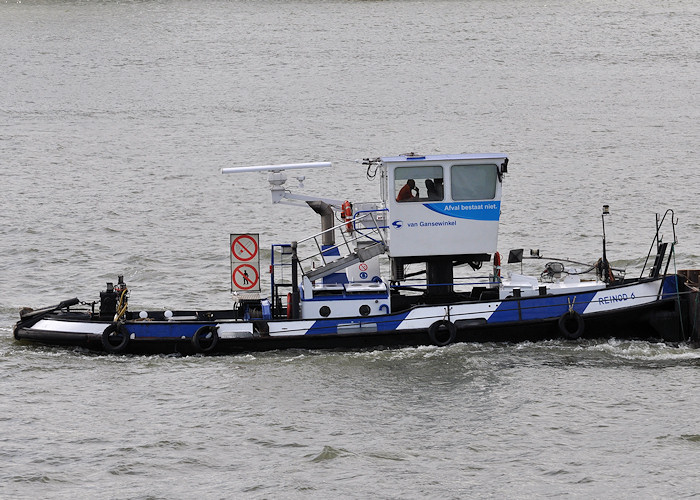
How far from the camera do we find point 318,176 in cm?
3456

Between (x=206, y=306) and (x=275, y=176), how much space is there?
15.5 ft

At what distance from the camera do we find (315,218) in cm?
3078

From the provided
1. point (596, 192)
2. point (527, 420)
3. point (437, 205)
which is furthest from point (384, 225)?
point (596, 192)

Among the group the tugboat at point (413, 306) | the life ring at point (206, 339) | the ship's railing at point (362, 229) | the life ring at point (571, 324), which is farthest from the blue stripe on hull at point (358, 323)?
the life ring at point (571, 324)

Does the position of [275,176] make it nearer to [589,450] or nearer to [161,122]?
[589,450]

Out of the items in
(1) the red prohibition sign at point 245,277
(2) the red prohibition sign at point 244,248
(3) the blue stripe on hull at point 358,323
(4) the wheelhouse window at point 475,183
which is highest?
(4) the wheelhouse window at point 475,183

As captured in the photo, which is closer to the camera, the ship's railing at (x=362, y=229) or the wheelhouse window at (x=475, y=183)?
the wheelhouse window at (x=475, y=183)

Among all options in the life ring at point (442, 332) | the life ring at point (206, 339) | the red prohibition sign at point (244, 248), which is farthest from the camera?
the red prohibition sign at point (244, 248)

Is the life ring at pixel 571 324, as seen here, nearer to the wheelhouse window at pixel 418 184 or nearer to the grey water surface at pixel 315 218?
the grey water surface at pixel 315 218

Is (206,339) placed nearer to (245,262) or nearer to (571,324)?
(245,262)

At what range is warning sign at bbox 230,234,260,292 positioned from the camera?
1852 centimetres

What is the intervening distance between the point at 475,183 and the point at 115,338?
259 inches

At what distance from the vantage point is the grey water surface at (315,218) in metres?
14.5

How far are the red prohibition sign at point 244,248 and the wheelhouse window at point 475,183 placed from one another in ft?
11.4
